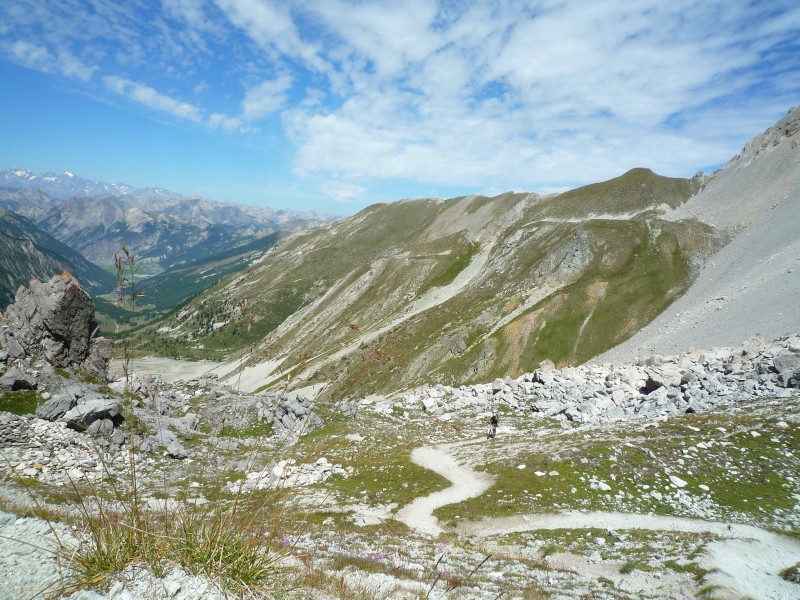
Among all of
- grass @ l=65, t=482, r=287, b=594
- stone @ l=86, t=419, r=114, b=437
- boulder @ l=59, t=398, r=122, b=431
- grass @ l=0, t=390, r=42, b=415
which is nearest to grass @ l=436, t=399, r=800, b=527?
grass @ l=65, t=482, r=287, b=594

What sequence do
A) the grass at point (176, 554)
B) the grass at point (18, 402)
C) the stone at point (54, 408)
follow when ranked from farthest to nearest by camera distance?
the grass at point (18, 402) → the stone at point (54, 408) → the grass at point (176, 554)

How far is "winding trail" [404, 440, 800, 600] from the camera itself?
13.1m

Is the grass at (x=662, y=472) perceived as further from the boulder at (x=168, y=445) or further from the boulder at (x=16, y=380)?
the boulder at (x=16, y=380)

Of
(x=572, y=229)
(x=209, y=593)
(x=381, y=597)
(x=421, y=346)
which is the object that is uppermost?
(x=572, y=229)

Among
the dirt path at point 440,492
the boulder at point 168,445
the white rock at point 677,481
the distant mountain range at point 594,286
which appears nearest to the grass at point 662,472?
the white rock at point 677,481

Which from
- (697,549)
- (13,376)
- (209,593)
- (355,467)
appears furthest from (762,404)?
(13,376)

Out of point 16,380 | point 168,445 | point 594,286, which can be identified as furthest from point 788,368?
point 594,286

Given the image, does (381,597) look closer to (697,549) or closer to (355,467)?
(697,549)

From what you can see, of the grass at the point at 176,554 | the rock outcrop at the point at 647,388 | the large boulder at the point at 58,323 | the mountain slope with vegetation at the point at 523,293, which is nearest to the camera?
the grass at the point at 176,554

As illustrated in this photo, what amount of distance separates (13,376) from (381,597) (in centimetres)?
3218

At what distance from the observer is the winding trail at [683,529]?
13.1 metres

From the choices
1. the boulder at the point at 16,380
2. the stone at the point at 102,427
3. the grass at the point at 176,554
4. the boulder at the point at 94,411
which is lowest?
the stone at the point at 102,427

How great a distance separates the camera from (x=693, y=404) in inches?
1300

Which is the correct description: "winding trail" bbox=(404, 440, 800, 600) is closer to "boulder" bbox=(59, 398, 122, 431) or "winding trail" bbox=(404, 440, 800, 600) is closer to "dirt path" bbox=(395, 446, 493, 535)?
"dirt path" bbox=(395, 446, 493, 535)
